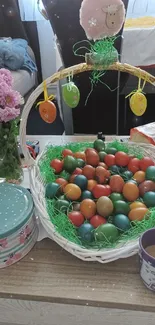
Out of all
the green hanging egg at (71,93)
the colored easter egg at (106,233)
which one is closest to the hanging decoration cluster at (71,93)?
Result: the green hanging egg at (71,93)

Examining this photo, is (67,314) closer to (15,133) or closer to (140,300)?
(140,300)

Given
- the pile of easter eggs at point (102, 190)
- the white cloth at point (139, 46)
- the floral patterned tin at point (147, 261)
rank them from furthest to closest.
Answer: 1. the white cloth at point (139, 46)
2. the pile of easter eggs at point (102, 190)
3. the floral patterned tin at point (147, 261)

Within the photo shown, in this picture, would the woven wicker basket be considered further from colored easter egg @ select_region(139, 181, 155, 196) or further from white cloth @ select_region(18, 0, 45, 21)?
white cloth @ select_region(18, 0, 45, 21)

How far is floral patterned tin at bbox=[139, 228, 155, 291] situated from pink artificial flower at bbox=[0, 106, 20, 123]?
0.42 m

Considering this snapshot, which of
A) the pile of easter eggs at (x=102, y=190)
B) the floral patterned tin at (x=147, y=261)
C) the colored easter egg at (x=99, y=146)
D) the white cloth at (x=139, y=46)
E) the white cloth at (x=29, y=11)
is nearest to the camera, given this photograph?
the floral patterned tin at (x=147, y=261)

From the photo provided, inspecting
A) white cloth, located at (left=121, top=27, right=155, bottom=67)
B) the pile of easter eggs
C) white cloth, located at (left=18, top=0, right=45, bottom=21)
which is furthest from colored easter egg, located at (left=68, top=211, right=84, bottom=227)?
white cloth, located at (left=18, top=0, right=45, bottom=21)

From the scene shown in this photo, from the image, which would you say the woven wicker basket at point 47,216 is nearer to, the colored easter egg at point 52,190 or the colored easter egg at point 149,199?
the colored easter egg at point 52,190

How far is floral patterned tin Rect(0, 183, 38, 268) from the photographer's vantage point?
59 centimetres

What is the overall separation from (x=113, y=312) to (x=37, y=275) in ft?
0.51

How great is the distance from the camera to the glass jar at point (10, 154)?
0.82 m

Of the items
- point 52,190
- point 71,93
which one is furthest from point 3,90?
point 52,190

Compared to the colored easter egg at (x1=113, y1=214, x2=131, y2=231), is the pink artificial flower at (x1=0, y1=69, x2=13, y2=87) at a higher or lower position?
higher

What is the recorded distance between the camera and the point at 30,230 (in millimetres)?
646

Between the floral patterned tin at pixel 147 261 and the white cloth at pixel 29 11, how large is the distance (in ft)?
8.12
